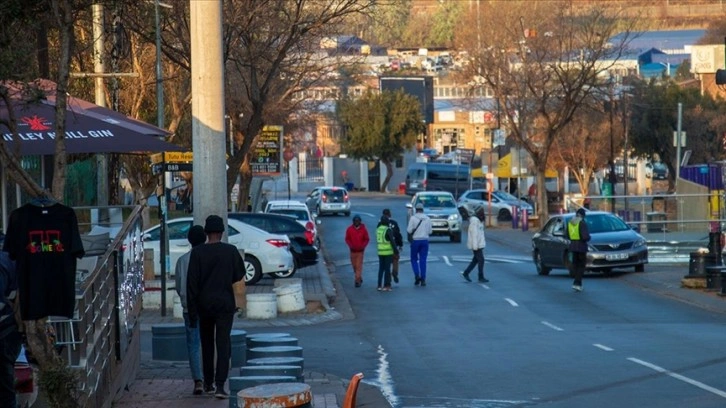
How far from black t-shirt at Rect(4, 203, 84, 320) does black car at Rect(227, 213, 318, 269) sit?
67.7 ft

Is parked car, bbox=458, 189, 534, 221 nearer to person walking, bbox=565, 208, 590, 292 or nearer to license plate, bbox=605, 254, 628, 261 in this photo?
license plate, bbox=605, 254, 628, 261

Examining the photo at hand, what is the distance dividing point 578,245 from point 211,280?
16.5 meters

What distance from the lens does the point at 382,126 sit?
318ft

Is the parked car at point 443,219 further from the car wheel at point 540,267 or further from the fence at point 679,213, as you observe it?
the car wheel at point 540,267

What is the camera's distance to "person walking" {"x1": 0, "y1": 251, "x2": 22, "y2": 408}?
28.3ft

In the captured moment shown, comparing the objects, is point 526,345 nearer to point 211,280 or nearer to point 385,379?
point 385,379

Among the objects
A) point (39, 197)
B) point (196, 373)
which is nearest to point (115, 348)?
point (196, 373)

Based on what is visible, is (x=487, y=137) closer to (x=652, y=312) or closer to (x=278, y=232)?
(x=278, y=232)

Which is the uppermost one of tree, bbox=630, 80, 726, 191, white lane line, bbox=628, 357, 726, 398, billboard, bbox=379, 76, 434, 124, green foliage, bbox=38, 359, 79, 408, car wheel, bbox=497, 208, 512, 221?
billboard, bbox=379, 76, 434, 124

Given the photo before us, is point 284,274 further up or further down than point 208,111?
further down

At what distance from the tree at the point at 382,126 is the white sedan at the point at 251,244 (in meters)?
67.8

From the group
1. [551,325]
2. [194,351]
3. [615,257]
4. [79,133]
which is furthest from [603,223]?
[194,351]

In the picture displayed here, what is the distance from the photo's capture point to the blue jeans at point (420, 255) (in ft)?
94.2

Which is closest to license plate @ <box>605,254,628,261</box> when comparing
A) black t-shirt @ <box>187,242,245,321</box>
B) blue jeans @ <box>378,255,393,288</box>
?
blue jeans @ <box>378,255,393,288</box>
